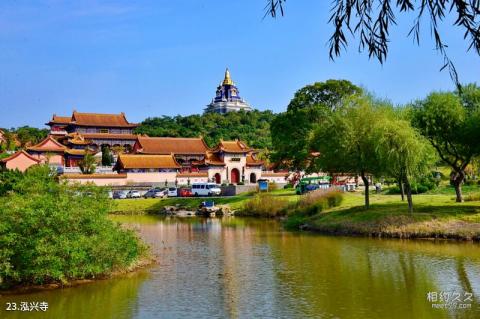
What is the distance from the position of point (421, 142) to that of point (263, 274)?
1360 centimetres

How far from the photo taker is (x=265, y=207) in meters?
40.6

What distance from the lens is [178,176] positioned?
2425 inches

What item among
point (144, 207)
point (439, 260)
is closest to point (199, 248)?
point (439, 260)

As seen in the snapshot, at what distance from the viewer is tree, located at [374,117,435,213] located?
26.4 metres

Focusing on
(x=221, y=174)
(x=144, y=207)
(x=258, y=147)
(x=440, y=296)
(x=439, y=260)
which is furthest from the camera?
(x=258, y=147)

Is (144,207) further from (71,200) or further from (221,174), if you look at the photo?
(71,200)

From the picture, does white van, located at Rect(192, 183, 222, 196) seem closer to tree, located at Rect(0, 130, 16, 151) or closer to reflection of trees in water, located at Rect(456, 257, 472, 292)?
tree, located at Rect(0, 130, 16, 151)

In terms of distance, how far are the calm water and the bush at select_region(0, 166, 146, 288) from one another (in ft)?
2.21

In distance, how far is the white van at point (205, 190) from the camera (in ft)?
174

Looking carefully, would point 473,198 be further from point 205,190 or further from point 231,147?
point 231,147

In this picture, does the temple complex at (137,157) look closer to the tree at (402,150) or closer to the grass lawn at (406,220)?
the grass lawn at (406,220)

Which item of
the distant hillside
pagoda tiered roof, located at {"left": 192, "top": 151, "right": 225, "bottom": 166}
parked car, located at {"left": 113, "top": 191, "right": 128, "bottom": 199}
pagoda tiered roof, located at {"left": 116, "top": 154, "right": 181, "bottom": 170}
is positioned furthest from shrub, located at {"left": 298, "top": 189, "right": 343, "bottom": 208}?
the distant hillside

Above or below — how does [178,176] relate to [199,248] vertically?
above

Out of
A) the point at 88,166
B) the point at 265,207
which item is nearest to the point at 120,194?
the point at 88,166
